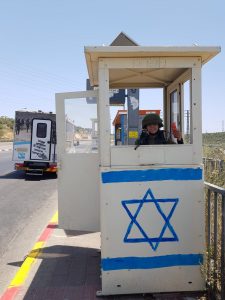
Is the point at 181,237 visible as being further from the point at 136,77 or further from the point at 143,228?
the point at 136,77

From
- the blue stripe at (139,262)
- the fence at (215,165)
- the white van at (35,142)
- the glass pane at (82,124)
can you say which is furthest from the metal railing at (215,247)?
the white van at (35,142)

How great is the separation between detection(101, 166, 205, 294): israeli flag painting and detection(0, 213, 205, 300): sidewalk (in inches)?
8.1

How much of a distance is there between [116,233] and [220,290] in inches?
46.3

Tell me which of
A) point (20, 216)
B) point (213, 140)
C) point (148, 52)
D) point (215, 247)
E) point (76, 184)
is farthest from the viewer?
point (213, 140)

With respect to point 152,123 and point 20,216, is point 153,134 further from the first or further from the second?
point 20,216

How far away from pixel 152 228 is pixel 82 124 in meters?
1.72

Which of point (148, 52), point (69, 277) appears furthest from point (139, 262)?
point (148, 52)

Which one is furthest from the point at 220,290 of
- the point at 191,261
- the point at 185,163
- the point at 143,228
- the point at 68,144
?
the point at 68,144

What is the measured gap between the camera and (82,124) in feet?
18.6

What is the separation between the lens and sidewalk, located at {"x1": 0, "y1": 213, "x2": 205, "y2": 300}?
4859 mm

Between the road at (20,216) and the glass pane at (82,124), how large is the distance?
6.23 feet

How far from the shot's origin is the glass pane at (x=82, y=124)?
539cm

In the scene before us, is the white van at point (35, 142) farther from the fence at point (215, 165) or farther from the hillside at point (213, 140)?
the hillside at point (213, 140)

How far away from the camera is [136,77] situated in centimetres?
609
